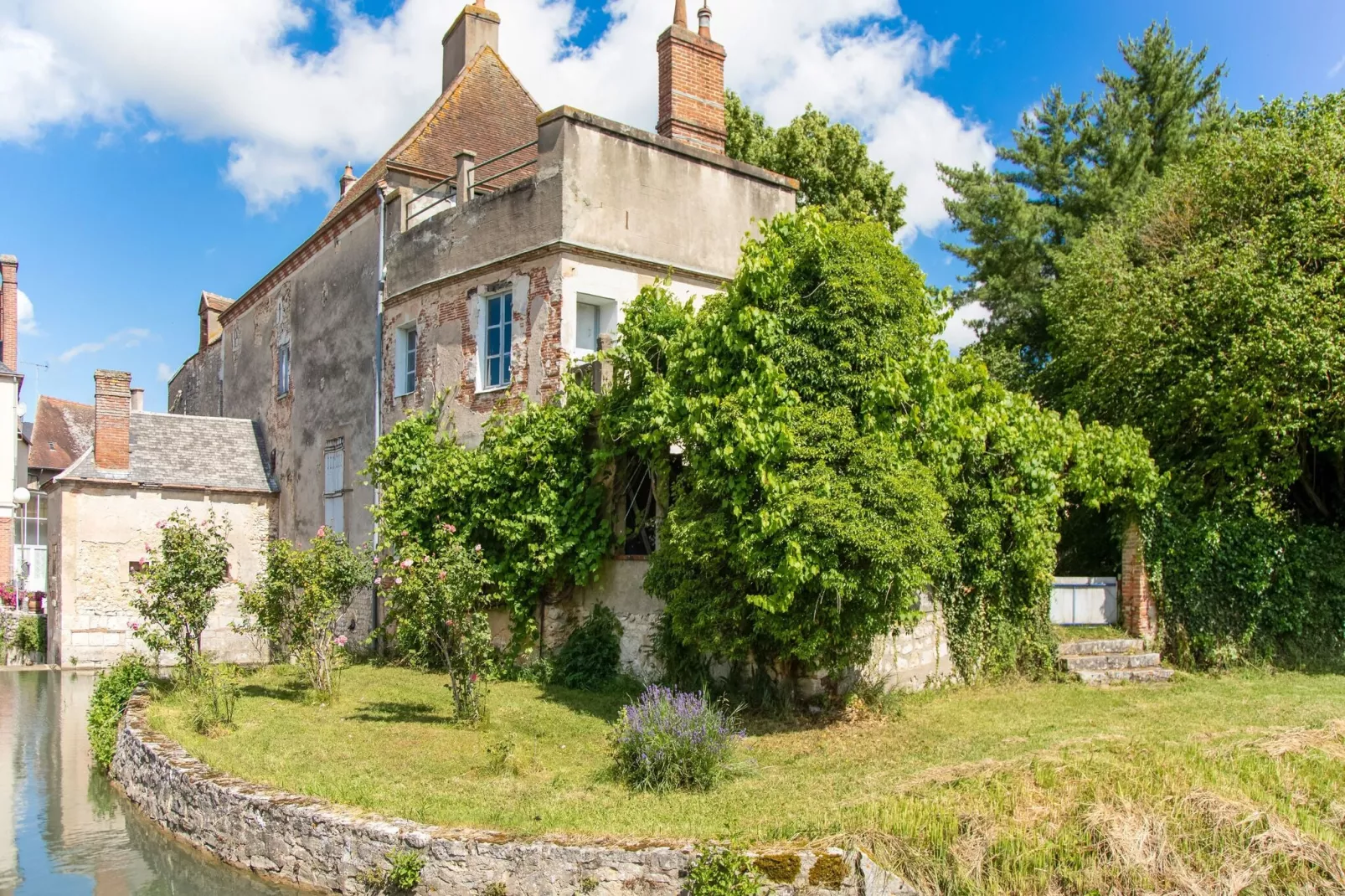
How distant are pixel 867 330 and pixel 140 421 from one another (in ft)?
65.2

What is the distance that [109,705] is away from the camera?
13.0 m

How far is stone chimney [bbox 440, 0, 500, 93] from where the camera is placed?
22484mm

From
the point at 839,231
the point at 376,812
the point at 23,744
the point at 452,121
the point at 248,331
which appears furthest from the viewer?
the point at 248,331

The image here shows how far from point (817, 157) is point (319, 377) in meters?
13.4

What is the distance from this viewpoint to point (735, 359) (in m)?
11.8

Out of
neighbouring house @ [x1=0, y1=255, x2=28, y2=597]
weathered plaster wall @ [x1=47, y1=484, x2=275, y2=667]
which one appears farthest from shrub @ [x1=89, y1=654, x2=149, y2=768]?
neighbouring house @ [x1=0, y1=255, x2=28, y2=597]

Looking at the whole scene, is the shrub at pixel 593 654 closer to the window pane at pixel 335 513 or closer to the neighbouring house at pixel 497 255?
the neighbouring house at pixel 497 255

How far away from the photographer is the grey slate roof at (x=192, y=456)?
2302cm

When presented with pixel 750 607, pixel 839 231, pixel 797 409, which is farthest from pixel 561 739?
pixel 839 231

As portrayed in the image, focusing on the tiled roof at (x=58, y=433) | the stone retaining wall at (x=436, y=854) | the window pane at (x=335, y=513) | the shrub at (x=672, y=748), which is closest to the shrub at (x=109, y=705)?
the stone retaining wall at (x=436, y=854)

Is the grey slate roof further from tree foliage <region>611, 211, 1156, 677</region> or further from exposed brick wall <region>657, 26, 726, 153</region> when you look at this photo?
tree foliage <region>611, 211, 1156, 677</region>

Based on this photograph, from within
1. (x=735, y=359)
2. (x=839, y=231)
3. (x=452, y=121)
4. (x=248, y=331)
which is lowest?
(x=735, y=359)

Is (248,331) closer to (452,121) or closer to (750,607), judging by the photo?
(452,121)

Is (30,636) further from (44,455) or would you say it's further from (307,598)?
(44,455)
